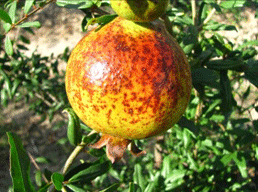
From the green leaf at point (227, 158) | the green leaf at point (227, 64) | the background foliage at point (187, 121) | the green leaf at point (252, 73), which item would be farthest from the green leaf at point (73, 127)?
the green leaf at point (227, 158)

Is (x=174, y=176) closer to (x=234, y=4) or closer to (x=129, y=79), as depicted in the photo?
(x=234, y=4)

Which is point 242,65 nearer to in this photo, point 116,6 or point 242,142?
point 242,142

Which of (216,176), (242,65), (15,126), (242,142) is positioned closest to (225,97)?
(242,65)

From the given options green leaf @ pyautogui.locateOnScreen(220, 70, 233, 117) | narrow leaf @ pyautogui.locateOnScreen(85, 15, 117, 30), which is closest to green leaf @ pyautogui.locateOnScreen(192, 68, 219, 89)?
green leaf @ pyautogui.locateOnScreen(220, 70, 233, 117)

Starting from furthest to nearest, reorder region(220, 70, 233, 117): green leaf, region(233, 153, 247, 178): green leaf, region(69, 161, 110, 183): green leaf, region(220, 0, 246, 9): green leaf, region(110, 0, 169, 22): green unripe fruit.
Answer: region(233, 153, 247, 178): green leaf < region(220, 0, 246, 9): green leaf < region(220, 70, 233, 117): green leaf < region(69, 161, 110, 183): green leaf < region(110, 0, 169, 22): green unripe fruit

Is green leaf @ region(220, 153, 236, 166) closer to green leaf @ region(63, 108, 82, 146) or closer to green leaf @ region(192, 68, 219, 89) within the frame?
green leaf @ region(192, 68, 219, 89)

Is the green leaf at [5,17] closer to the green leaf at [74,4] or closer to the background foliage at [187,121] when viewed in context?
the background foliage at [187,121]

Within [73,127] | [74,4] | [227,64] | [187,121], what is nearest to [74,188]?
[73,127]
